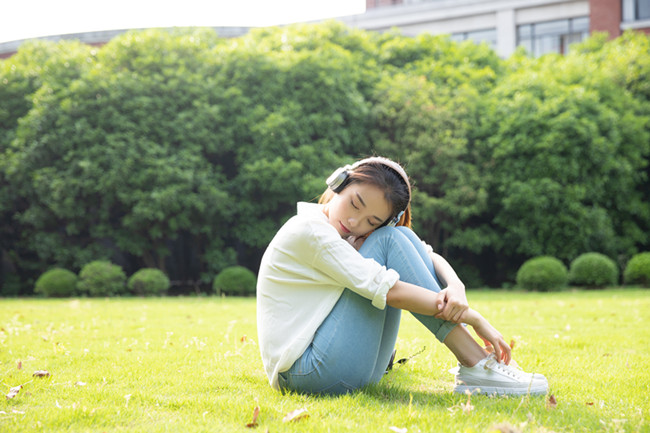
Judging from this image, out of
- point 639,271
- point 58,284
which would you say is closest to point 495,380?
point 58,284

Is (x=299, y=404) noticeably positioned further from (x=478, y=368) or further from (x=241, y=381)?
(x=478, y=368)

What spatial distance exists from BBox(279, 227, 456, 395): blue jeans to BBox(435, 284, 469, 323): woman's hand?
8 cm

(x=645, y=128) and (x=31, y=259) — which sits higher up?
(x=645, y=128)

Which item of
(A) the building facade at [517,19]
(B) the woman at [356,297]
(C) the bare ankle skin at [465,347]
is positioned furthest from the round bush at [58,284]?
(A) the building facade at [517,19]

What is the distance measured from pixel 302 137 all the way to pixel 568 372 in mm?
9934

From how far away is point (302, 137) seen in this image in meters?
12.7

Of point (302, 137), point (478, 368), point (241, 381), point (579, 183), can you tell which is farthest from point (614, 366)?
point (579, 183)

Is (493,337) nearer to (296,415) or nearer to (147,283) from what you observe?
(296,415)

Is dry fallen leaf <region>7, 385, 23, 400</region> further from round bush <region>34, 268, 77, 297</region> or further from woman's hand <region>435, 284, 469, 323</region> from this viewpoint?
round bush <region>34, 268, 77, 297</region>

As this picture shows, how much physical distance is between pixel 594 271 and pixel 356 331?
1144cm

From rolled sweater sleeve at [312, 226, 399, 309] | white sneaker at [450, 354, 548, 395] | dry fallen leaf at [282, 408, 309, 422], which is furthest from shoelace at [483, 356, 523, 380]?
dry fallen leaf at [282, 408, 309, 422]

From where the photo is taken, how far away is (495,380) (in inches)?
102

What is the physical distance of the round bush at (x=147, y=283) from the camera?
1159 centimetres

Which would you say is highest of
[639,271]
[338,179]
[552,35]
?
[552,35]
